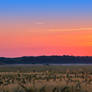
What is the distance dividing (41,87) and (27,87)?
0.77 metres

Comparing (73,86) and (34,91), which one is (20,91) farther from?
(73,86)

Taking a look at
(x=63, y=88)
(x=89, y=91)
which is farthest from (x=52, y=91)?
(x=89, y=91)

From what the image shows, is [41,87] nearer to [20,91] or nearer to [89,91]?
[20,91]

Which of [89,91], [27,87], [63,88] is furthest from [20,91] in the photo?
[89,91]

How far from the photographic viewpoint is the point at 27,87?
2136cm

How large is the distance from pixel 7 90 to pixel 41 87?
1816 millimetres

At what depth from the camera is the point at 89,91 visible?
2098 cm

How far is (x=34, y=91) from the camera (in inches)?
826

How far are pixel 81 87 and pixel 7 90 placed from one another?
13.3 feet

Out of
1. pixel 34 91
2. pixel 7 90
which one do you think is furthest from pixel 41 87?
pixel 7 90

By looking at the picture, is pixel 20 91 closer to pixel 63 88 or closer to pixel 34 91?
pixel 34 91

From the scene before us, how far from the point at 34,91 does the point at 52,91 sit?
3.23 ft

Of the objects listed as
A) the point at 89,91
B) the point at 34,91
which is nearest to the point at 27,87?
the point at 34,91

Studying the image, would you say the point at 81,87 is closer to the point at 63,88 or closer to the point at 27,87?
the point at 63,88
